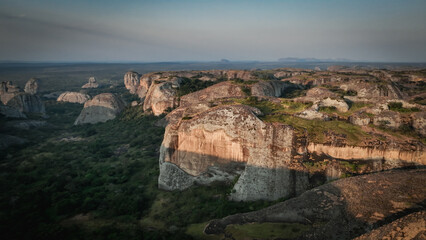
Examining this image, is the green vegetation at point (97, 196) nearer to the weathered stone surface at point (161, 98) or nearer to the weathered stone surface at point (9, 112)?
the weathered stone surface at point (161, 98)

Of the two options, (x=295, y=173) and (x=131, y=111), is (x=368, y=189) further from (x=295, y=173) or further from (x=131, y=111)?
(x=131, y=111)

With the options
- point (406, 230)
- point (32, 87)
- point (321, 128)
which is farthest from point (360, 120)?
point (32, 87)

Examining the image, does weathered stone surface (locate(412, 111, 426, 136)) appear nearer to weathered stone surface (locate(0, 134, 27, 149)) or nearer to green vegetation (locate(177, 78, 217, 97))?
green vegetation (locate(177, 78, 217, 97))

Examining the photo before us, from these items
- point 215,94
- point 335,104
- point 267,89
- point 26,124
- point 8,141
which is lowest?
point 8,141

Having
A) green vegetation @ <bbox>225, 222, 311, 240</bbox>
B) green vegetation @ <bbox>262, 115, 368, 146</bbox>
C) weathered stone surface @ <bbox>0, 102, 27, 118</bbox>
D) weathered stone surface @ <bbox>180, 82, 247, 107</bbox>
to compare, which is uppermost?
weathered stone surface @ <bbox>180, 82, 247, 107</bbox>

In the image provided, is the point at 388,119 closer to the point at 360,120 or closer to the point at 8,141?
the point at 360,120

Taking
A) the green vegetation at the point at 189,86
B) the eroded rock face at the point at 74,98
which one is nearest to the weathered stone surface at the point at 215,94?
the green vegetation at the point at 189,86

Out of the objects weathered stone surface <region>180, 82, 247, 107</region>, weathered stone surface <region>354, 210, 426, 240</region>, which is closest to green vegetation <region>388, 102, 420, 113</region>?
weathered stone surface <region>354, 210, 426, 240</region>
